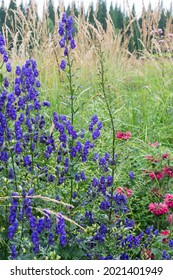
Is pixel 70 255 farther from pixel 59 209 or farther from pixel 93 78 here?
pixel 93 78

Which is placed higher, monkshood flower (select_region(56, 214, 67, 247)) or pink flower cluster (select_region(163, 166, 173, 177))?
monkshood flower (select_region(56, 214, 67, 247))

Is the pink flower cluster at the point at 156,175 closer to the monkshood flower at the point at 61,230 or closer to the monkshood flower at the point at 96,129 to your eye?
the monkshood flower at the point at 96,129

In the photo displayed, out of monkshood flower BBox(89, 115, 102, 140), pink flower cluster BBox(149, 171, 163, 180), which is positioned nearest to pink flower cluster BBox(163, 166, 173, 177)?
pink flower cluster BBox(149, 171, 163, 180)

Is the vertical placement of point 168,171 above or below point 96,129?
below

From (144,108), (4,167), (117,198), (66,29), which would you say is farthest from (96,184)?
(144,108)

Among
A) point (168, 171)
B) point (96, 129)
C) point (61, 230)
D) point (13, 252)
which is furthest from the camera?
point (168, 171)

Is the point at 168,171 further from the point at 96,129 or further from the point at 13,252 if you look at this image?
the point at 13,252

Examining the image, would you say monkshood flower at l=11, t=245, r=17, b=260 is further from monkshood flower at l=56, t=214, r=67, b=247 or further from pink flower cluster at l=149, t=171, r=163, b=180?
pink flower cluster at l=149, t=171, r=163, b=180

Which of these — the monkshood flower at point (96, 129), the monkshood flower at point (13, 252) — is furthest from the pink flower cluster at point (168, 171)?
the monkshood flower at point (13, 252)

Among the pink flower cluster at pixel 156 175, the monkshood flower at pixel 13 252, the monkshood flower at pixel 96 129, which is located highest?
the monkshood flower at pixel 96 129

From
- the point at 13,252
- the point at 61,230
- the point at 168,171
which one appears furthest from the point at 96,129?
the point at 13,252

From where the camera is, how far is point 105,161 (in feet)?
8.48

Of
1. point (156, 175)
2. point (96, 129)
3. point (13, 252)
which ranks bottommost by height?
point (156, 175)

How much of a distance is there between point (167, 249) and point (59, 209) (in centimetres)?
64
